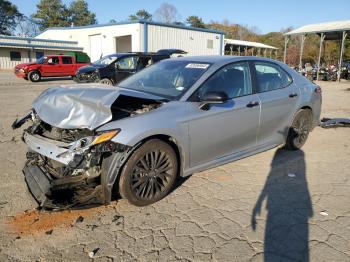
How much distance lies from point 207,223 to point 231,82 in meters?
1.98

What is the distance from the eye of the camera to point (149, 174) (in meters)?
3.65

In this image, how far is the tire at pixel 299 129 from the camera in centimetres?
562

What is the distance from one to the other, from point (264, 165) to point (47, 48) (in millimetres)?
35992

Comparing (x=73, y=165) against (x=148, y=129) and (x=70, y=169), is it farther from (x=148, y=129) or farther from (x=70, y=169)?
(x=148, y=129)

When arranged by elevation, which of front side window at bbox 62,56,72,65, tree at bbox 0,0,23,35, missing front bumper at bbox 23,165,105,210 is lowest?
missing front bumper at bbox 23,165,105,210

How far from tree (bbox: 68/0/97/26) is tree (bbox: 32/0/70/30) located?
7.01 ft

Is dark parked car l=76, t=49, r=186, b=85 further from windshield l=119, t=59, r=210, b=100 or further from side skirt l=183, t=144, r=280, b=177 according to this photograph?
side skirt l=183, t=144, r=280, b=177

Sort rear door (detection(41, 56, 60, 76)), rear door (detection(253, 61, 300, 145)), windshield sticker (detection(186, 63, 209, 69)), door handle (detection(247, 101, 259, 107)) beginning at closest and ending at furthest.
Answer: windshield sticker (detection(186, 63, 209, 69))
door handle (detection(247, 101, 259, 107))
rear door (detection(253, 61, 300, 145))
rear door (detection(41, 56, 60, 76))

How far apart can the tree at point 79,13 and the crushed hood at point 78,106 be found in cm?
7241

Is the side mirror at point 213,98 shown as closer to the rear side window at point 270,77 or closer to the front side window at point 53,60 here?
the rear side window at point 270,77

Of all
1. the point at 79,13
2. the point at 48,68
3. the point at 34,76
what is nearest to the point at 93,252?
the point at 34,76

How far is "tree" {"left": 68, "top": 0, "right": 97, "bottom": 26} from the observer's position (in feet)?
232

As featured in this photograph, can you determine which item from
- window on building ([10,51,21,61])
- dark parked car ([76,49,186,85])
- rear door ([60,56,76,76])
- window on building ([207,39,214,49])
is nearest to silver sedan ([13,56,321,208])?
dark parked car ([76,49,186,85])

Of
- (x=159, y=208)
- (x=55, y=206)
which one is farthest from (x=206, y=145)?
(x=55, y=206)
